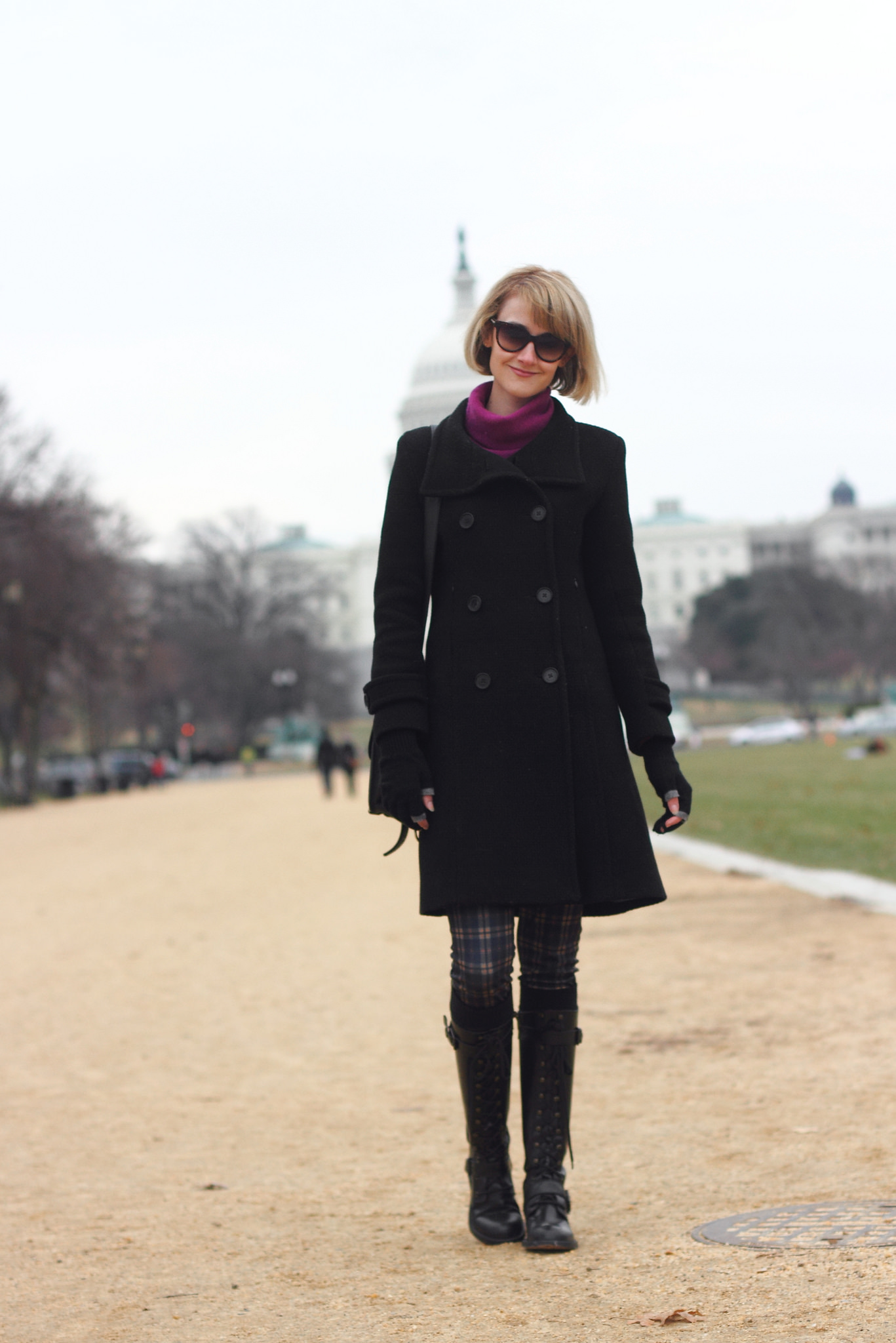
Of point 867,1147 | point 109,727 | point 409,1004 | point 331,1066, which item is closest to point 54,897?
point 409,1004

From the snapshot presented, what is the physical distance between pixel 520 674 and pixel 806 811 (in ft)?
61.9

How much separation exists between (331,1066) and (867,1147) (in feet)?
9.43

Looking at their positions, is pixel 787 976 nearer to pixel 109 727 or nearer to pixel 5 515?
pixel 5 515

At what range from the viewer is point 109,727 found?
8538cm

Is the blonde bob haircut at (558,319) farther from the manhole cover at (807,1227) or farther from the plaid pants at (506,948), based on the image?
the manhole cover at (807,1227)

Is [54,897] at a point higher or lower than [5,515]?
lower

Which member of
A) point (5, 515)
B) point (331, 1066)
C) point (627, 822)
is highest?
point (5, 515)

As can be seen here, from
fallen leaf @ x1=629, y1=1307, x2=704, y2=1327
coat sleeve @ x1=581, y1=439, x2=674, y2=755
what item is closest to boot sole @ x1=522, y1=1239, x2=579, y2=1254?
fallen leaf @ x1=629, y1=1307, x2=704, y2=1327

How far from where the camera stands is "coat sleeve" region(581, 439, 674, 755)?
433 centimetres

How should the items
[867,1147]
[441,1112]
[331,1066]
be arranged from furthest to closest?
[331,1066], [441,1112], [867,1147]

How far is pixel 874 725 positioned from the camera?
71875 mm

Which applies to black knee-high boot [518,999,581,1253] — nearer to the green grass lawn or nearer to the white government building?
the green grass lawn

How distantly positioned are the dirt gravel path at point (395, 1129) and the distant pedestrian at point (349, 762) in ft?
91.7

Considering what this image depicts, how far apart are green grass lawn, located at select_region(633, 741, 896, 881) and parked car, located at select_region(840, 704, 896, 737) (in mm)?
26566
